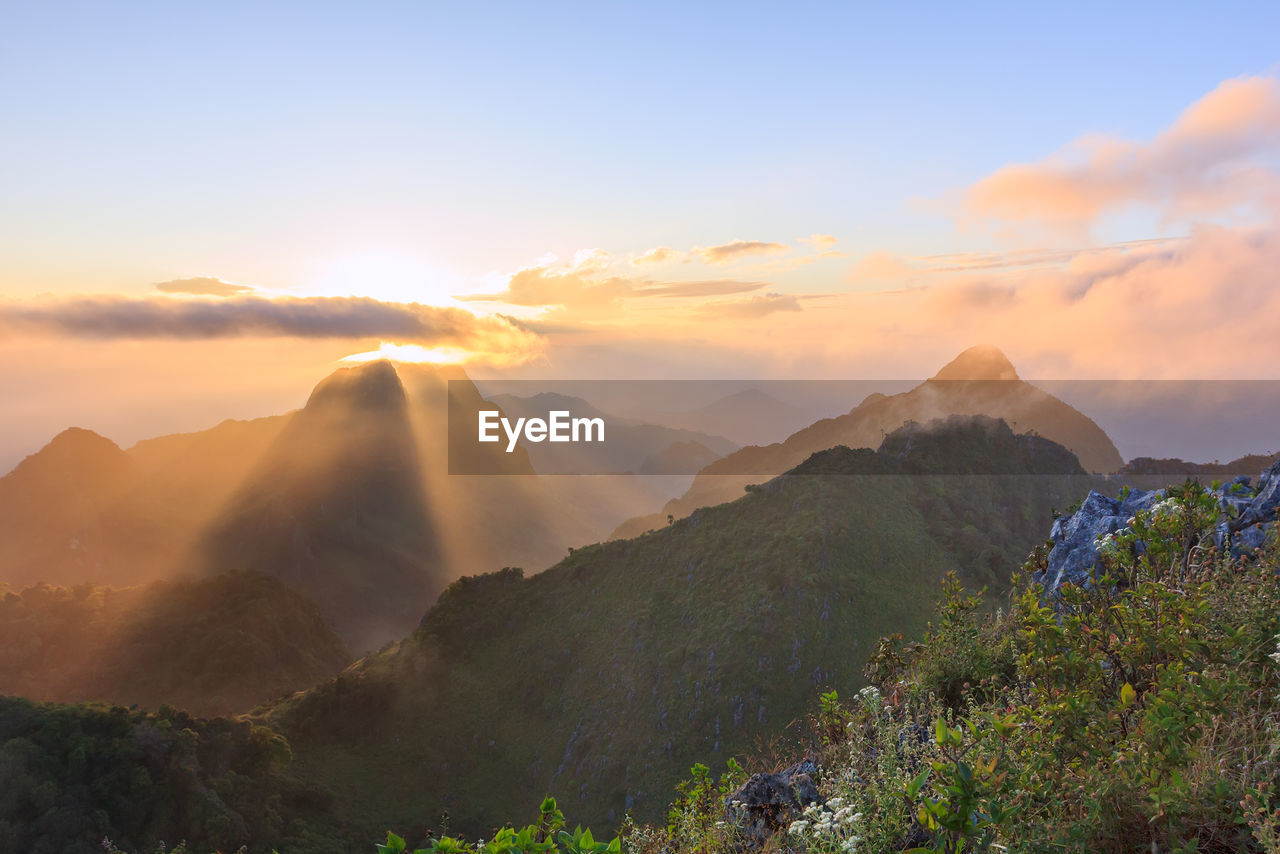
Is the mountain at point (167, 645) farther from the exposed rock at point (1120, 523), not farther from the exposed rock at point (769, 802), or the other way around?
the exposed rock at point (1120, 523)

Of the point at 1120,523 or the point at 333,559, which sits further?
the point at 333,559

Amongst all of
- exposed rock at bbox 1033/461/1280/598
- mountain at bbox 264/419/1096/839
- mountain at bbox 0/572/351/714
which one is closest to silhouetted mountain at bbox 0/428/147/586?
mountain at bbox 0/572/351/714

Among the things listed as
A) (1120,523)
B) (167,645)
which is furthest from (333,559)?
(1120,523)

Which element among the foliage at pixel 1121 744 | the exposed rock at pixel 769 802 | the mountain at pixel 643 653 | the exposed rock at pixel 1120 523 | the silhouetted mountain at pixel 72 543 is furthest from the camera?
the silhouetted mountain at pixel 72 543

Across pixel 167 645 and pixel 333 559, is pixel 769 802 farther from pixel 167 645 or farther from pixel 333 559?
pixel 333 559

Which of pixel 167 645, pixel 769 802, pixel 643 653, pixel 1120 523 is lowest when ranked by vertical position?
pixel 167 645

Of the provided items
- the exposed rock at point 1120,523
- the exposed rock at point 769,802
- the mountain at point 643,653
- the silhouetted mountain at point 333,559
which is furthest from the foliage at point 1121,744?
the silhouetted mountain at point 333,559
